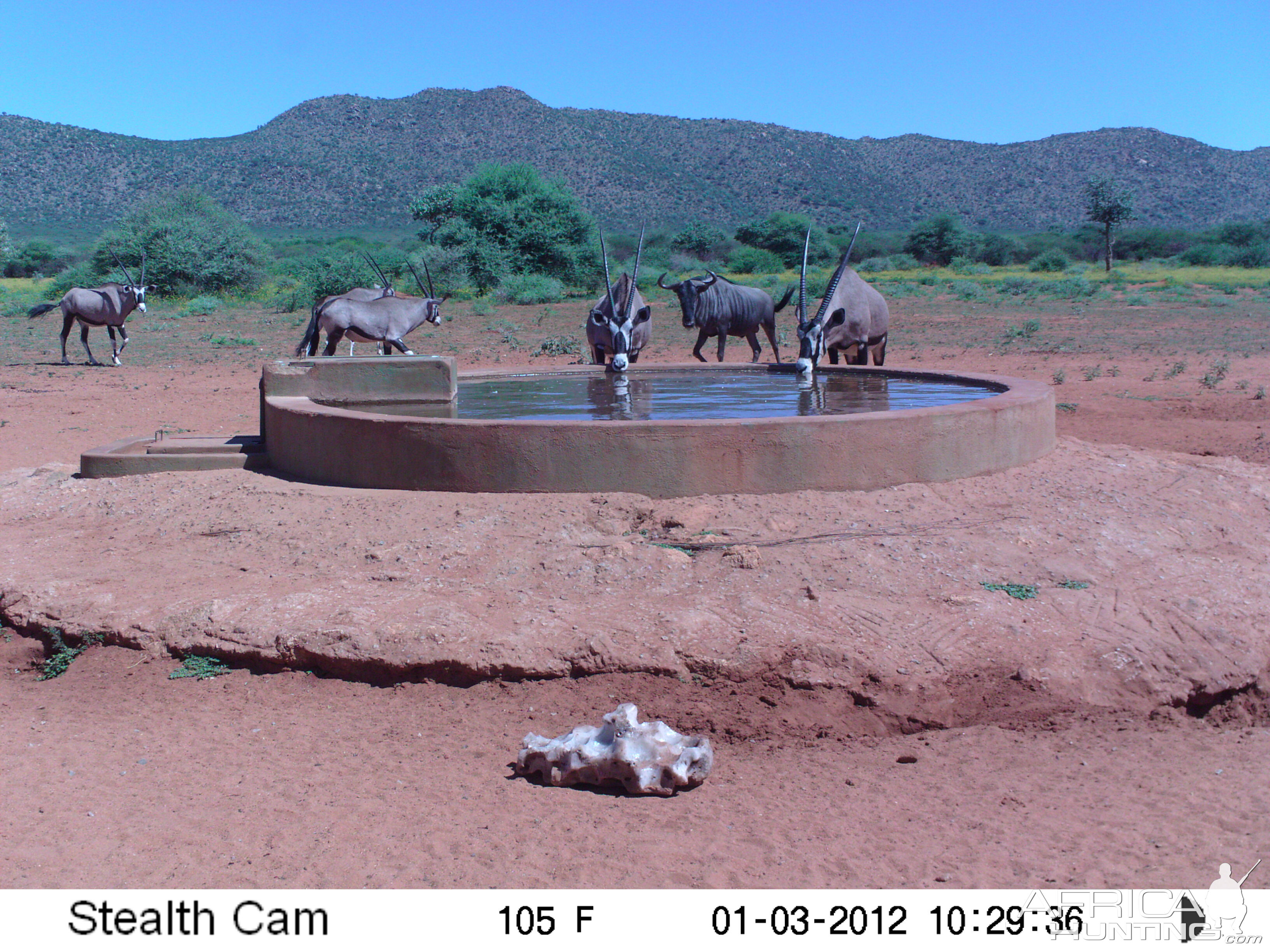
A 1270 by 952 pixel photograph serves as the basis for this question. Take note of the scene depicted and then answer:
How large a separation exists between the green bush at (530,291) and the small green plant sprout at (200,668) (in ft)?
73.8

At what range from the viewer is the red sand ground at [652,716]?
3.05 meters

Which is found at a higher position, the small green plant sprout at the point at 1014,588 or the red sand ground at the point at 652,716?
the small green plant sprout at the point at 1014,588

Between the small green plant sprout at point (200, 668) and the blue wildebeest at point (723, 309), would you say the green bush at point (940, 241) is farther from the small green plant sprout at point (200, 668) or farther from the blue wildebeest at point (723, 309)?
the small green plant sprout at point (200, 668)

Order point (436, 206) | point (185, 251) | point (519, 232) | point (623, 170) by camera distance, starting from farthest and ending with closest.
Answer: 1. point (623, 170)
2. point (436, 206)
3. point (519, 232)
4. point (185, 251)

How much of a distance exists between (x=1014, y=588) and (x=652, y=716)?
1665 mm

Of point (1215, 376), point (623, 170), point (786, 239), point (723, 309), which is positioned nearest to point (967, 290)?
point (1215, 376)

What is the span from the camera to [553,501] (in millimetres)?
5188

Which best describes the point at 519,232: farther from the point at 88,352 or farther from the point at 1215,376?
the point at 1215,376

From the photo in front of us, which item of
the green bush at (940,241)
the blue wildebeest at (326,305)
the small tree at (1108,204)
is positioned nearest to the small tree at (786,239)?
the green bush at (940,241)

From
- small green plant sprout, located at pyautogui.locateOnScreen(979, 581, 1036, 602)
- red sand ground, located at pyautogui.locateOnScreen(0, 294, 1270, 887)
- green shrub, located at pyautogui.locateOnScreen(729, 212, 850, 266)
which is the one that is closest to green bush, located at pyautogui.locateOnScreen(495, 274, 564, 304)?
green shrub, located at pyautogui.locateOnScreen(729, 212, 850, 266)

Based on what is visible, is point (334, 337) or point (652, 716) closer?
point (652, 716)

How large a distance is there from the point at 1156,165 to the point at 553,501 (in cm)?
7754

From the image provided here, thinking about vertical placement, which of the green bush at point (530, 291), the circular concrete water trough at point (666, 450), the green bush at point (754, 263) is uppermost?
the green bush at point (754, 263)

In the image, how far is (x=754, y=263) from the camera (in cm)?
3959
